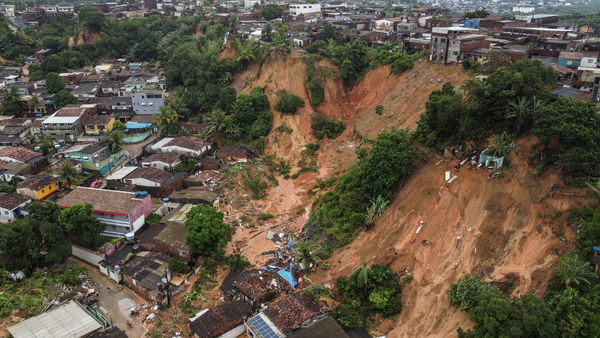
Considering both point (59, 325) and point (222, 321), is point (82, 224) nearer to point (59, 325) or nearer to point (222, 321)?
point (59, 325)

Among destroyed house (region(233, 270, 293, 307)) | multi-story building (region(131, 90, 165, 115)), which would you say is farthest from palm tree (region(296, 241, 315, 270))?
multi-story building (region(131, 90, 165, 115))

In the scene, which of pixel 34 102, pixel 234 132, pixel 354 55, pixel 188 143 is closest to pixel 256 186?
pixel 188 143

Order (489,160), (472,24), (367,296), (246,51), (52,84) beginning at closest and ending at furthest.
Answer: (367,296) → (489,160) → (246,51) → (52,84) → (472,24)

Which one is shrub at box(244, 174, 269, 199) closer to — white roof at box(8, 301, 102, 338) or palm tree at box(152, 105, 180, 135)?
palm tree at box(152, 105, 180, 135)

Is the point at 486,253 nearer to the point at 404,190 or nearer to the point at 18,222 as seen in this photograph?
the point at 404,190

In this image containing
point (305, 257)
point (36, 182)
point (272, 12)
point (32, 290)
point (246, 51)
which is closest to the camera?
point (32, 290)

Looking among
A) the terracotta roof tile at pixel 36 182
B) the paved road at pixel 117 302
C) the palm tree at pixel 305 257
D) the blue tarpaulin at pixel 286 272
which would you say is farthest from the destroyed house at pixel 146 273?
the terracotta roof tile at pixel 36 182
